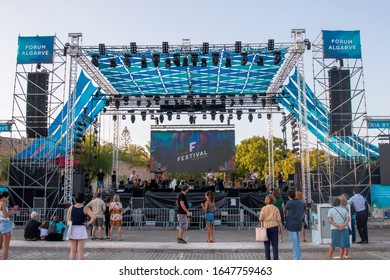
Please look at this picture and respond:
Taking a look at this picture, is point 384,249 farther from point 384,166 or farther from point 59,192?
point 59,192

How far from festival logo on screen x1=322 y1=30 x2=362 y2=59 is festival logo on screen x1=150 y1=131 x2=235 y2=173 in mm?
8943

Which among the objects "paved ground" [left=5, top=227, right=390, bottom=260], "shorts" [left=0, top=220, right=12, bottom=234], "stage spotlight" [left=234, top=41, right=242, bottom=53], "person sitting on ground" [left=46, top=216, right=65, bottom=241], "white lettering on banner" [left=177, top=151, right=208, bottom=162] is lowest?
"paved ground" [left=5, top=227, right=390, bottom=260]

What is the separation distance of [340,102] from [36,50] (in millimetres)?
13603

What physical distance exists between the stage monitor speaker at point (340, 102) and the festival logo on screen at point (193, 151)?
26.6ft

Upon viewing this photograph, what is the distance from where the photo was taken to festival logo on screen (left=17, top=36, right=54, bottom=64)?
64.5ft

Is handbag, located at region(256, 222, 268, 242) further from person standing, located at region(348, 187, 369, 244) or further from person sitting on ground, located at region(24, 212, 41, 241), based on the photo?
person sitting on ground, located at region(24, 212, 41, 241)

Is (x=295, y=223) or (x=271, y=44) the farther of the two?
(x=271, y=44)

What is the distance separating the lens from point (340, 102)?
1944cm

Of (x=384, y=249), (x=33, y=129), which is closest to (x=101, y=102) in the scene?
(x=33, y=129)

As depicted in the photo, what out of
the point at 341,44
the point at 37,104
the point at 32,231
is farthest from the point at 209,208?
the point at 37,104

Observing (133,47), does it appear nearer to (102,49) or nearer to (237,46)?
(102,49)

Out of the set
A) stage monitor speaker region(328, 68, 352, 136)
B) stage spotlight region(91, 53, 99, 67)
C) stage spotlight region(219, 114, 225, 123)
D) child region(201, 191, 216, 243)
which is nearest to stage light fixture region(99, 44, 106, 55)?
stage spotlight region(91, 53, 99, 67)

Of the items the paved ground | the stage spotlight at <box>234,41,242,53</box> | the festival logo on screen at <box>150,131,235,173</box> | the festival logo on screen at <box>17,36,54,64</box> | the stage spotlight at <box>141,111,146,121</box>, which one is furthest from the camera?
the stage spotlight at <box>141,111,146,121</box>

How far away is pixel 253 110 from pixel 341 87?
807 centimetres
